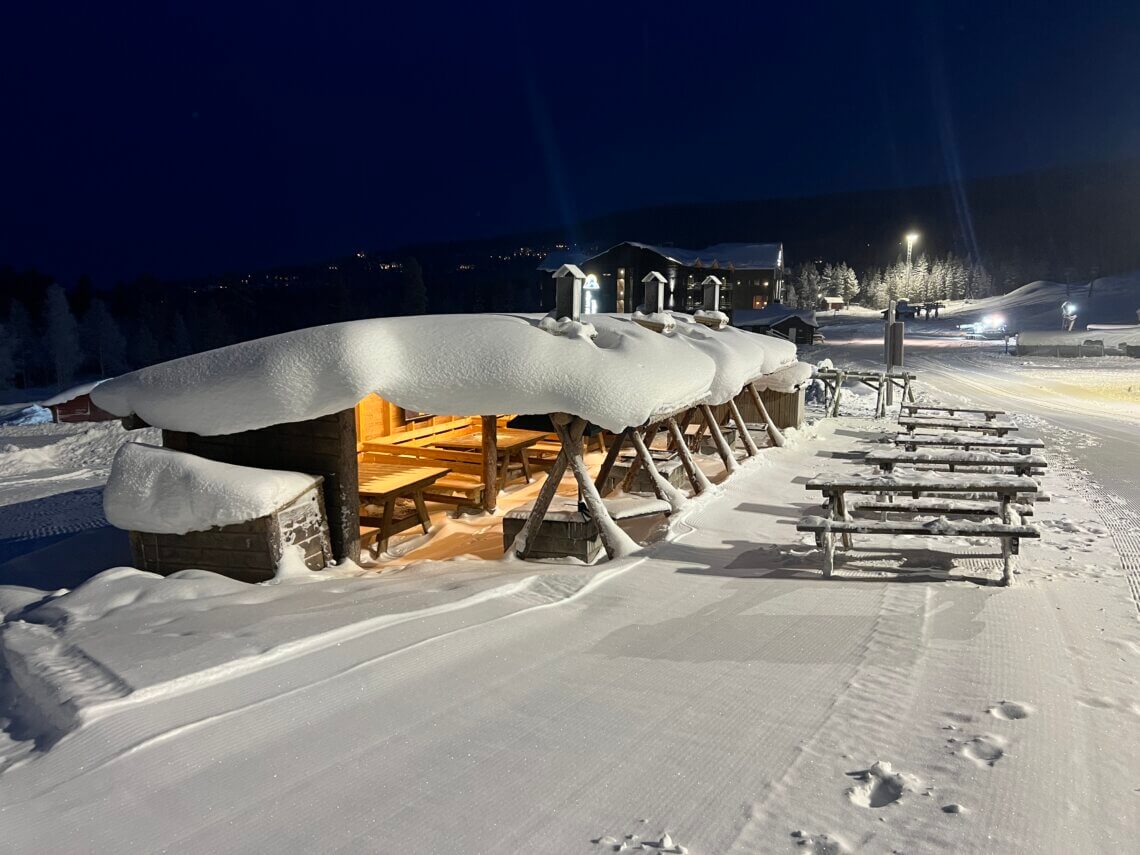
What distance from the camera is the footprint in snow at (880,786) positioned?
10.7ft

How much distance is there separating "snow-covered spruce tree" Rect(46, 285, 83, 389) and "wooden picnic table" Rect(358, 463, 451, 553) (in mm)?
Result: 65535

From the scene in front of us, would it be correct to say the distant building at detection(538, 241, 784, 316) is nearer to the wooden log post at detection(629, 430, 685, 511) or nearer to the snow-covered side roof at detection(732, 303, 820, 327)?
the snow-covered side roof at detection(732, 303, 820, 327)

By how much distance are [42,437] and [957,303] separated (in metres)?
92.0

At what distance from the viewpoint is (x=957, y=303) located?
290 feet

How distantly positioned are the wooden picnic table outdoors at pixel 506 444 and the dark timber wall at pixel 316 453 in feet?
11.9

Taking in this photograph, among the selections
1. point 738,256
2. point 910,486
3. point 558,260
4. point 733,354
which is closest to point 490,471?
point 733,354

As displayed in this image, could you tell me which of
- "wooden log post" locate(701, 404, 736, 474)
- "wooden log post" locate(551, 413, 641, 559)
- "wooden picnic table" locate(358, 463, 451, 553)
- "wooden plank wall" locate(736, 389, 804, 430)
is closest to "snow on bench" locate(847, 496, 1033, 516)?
"wooden log post" locate(551, 413, 641, 559)

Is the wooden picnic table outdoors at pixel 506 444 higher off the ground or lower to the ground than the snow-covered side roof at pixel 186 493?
lower

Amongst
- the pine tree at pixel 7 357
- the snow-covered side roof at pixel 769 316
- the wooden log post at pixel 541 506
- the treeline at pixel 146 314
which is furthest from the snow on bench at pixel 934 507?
the pine tree at pixel 7 357

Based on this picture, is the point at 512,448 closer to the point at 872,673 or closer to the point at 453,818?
the point at 872,673

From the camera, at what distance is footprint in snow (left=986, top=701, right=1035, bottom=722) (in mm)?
4012

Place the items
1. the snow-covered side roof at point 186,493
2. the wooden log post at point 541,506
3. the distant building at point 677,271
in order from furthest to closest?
the distant building at point 677,271
the wooden log post at point 541,506
the snow-covered side roof at point 186,493

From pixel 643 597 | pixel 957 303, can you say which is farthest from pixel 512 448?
pixel 957 303

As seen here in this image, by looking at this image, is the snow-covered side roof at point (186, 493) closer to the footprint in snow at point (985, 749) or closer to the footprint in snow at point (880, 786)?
the footprint in snow at point (880, 786)
